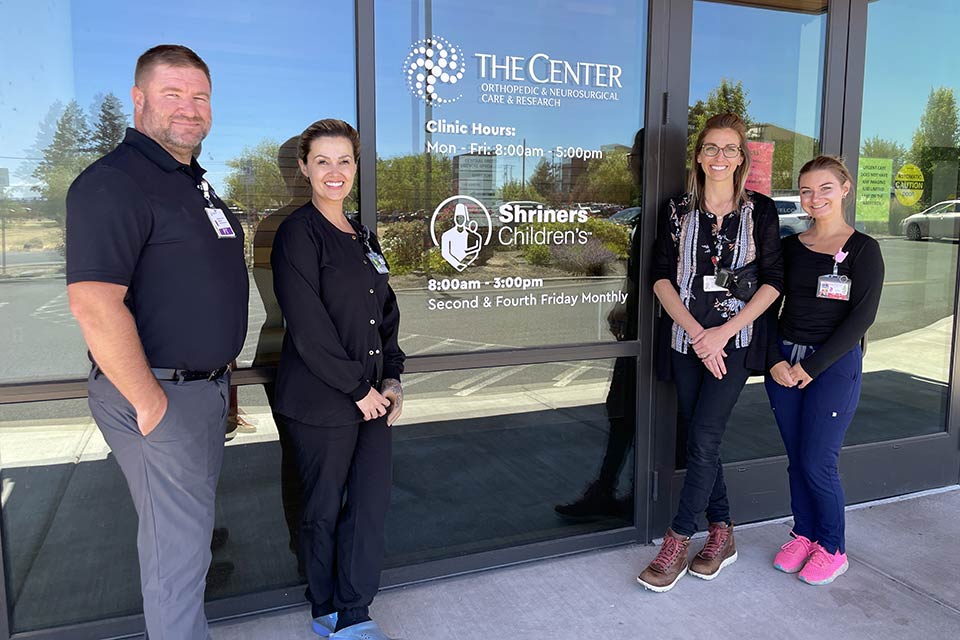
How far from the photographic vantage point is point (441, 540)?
124 inches

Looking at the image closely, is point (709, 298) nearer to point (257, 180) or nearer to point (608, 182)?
point (608, 182)

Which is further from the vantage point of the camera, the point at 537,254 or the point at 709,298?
the point at 537,254

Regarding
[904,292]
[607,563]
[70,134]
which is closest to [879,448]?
[904,292]

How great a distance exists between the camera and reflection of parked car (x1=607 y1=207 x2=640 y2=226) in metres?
3.23

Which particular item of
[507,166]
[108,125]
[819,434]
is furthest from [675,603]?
[108,125]

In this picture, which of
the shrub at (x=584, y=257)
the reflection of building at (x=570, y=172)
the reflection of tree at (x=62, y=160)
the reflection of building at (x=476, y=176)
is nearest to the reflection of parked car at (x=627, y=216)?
the shrub at (x=584, y=257)

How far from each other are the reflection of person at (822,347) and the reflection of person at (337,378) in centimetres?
163

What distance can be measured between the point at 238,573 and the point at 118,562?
1.41 feet

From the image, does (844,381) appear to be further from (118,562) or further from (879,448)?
(118,562)

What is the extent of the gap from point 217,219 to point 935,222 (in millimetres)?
3735

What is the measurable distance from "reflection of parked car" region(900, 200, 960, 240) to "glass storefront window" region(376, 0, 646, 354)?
1.74 meters

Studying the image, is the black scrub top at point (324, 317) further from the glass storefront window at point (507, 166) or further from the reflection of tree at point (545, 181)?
the reflection of tree at point (545, 181)

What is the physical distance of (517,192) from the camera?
119 inches

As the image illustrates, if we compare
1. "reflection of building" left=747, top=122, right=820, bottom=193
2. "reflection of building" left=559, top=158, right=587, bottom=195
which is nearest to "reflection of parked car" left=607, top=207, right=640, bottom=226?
"reflection of building" left=559, top=158, right=587, bottom=195
